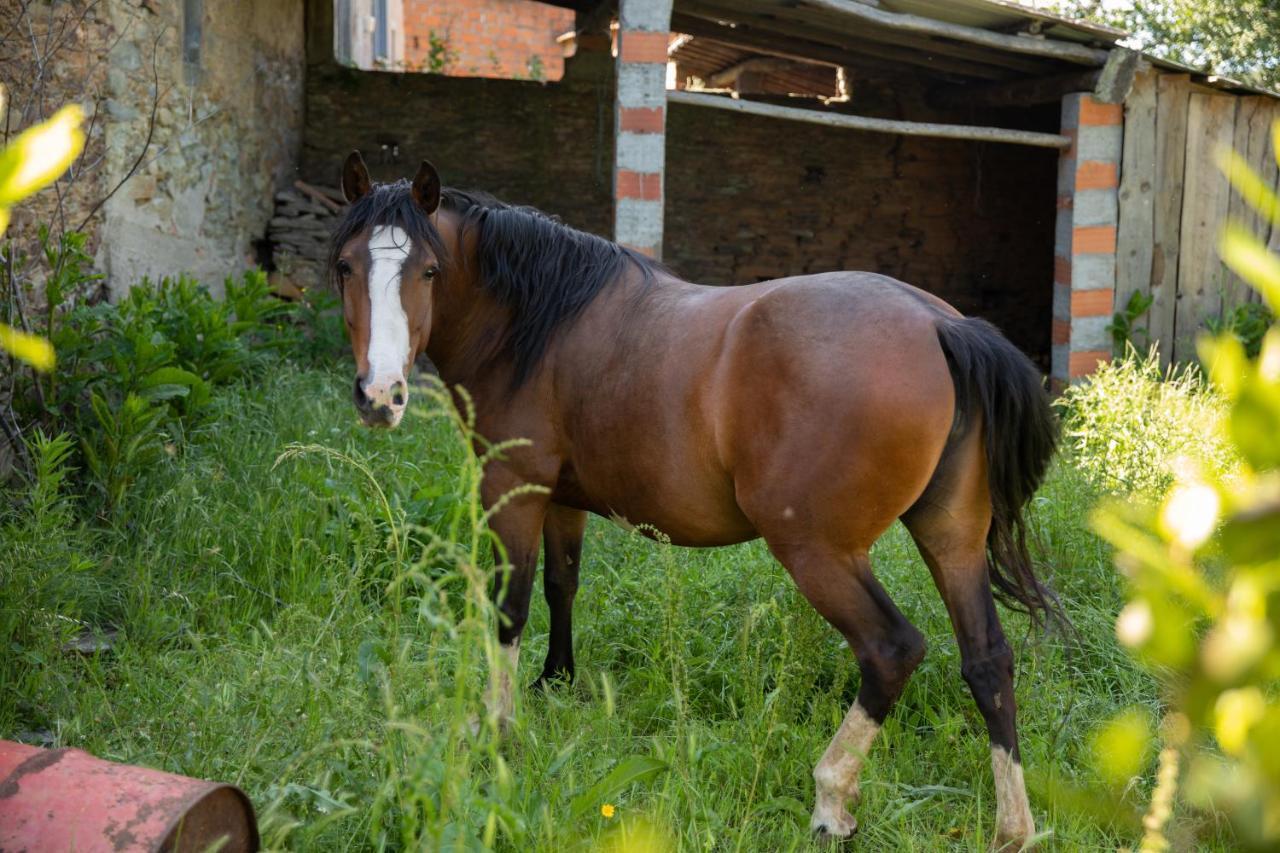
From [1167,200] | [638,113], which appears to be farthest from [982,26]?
[638,113]

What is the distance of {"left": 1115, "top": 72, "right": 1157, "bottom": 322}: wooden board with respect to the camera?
8.27 metres

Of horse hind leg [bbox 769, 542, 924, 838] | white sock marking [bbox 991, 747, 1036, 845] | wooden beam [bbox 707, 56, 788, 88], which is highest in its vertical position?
wooden beam [bbox 707, 56, 788, 88]

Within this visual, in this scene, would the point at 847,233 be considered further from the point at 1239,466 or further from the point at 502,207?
the point at 502,207

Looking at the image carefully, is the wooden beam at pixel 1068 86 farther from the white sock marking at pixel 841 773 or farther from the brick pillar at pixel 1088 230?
the white sock marking at pixel 841 773

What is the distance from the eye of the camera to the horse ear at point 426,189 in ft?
11.6

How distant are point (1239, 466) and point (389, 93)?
747 cm

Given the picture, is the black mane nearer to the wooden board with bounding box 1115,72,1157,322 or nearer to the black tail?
the black tail

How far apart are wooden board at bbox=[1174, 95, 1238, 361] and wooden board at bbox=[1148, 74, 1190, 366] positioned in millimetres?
60

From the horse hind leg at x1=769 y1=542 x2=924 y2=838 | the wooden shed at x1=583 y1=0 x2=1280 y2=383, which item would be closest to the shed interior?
the wooden shed at x1=583 y1=0 x2=1280 y2=383

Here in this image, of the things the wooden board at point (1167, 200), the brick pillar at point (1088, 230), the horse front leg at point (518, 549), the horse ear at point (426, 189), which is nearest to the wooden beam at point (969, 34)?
the brick pillar at point (1088, 230)

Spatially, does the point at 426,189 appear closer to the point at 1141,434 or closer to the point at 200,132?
the point at 1141,434

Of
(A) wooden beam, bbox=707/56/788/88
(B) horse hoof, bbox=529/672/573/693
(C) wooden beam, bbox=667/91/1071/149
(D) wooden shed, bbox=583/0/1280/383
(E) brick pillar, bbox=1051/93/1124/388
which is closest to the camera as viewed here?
(B) horse hoof, bbox=529/672/573/693

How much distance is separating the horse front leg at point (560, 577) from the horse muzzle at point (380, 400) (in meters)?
0.85

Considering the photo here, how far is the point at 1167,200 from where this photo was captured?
8.47 m
